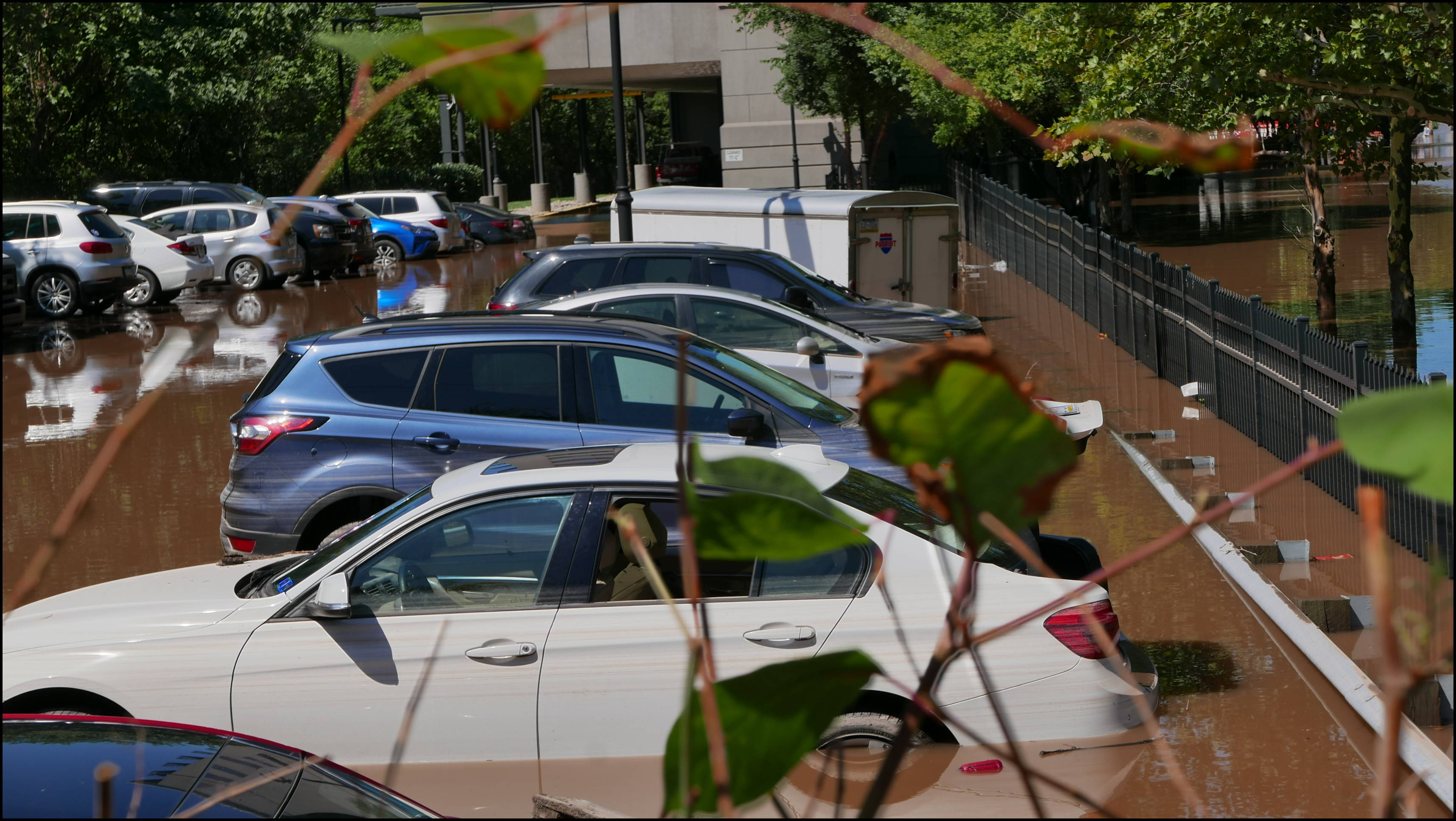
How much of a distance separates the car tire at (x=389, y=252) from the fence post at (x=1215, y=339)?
82.5ft

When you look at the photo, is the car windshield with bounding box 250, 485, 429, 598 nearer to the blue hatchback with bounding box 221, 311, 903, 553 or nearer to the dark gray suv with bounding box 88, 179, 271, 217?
the blue hatchback with bounding box 221, 311, 903, 553

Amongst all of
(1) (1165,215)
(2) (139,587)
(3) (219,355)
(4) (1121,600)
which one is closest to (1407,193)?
(4) (1121,600)

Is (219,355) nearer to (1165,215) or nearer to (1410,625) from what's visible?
(1410,625)

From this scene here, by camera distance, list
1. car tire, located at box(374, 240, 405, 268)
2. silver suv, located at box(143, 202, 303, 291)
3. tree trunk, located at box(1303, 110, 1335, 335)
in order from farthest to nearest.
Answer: car tire, located at box(374, 240, 405, 268) → silver suv, located at box(143, 202, 303, 291) → tree trunk, located at box(1303, 110, 1335, 335)

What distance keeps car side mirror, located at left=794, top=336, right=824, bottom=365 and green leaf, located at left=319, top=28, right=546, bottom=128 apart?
9.23m

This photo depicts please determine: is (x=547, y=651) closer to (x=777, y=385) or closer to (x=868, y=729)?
(x=868, y=729)

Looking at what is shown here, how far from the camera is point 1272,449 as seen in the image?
1070 centimetres

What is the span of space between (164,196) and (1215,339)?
2474cm

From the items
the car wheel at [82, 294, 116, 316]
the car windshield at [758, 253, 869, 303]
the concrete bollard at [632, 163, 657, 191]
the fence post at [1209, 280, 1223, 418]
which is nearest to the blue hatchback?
the car windshield at [758, 253, 869, 303]

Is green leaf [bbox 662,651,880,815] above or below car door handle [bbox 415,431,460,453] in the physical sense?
above

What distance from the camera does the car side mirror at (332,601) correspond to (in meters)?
4.98

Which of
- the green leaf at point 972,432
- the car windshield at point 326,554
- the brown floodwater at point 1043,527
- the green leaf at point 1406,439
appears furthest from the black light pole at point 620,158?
the green leaf at point 1406,439

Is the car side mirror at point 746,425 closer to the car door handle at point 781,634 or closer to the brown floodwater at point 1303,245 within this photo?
the car door handle at point 781,634

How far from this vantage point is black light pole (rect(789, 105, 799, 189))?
3756 cm
